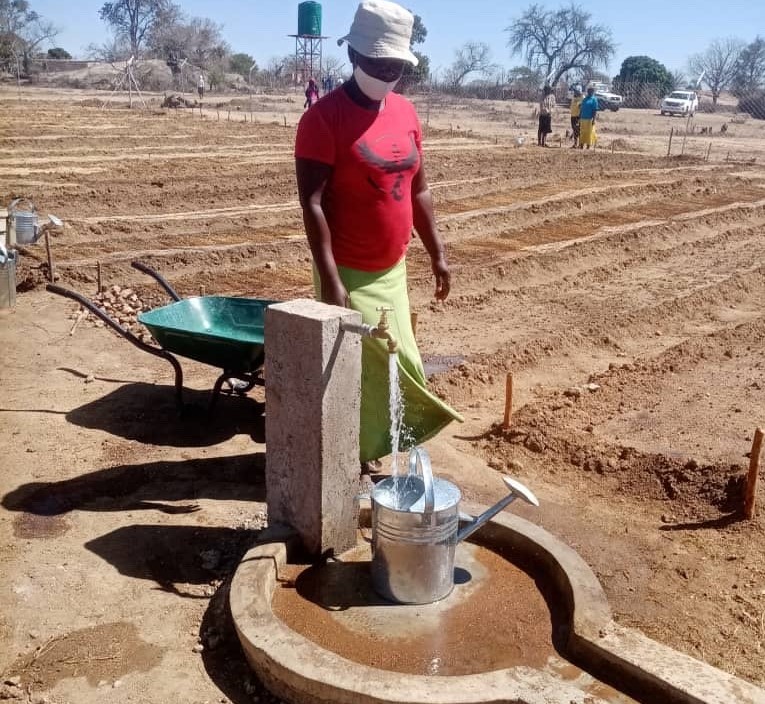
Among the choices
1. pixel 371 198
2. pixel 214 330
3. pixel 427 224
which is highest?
pixel 371 198

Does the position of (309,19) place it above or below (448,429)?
above

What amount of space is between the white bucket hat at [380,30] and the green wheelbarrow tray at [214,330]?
5.18 feet

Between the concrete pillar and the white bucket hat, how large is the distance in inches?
38.8

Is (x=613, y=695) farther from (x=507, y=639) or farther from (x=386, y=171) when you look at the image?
(x=386, y=171)

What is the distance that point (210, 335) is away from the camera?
4.50 metres

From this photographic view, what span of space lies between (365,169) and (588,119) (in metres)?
18.9

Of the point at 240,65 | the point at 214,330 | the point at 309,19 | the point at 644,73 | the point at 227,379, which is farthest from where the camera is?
the point at 240,65

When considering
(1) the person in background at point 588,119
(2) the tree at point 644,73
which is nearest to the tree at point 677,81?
(2) the tree at point 644,73

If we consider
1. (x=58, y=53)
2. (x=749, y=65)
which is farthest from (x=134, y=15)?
(x=749, y=65)

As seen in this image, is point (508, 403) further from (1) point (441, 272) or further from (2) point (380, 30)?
(2) point (380, 30)

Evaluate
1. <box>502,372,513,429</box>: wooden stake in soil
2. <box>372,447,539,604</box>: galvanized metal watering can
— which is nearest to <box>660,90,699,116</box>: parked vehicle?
<box>502,372,513,429</box>: wooden stake in soil

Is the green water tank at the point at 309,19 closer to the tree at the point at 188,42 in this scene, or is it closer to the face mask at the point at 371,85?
the tree at the point at 188,42

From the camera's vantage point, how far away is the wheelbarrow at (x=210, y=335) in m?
4.57

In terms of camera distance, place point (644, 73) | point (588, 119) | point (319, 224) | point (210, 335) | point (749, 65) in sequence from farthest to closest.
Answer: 1. point (749, 65)
2. point (644, 73)
3. point (588, 119)
4. point (210, 335)
5. point (319, 224)
